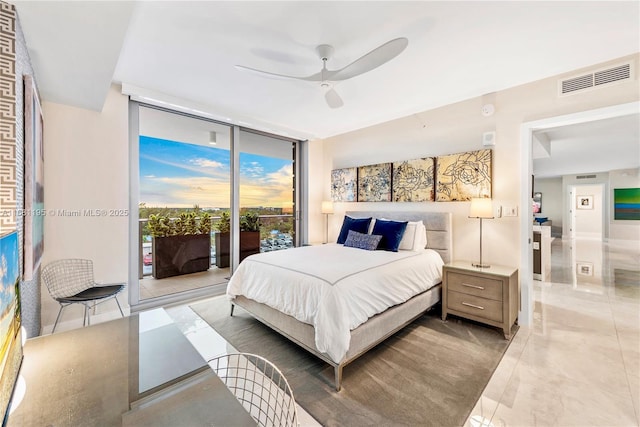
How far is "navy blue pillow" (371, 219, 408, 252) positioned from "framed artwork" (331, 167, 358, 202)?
4.06ft

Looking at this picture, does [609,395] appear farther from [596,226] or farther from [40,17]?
[596,226]

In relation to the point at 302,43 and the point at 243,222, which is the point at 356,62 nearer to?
the point at 302,43

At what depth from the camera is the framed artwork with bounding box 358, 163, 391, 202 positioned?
421 centimetres

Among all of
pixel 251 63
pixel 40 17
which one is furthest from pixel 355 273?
pixel 40 17

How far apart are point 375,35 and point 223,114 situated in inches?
95.0

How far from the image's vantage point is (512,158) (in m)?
3.05

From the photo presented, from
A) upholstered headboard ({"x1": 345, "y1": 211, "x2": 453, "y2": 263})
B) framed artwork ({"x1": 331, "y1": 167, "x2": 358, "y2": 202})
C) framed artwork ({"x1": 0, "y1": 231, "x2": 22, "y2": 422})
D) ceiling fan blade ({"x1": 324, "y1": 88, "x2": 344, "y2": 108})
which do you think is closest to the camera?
framed artwork ({"x1": 0, "y1": 231, "x2": 22, "y2": 422})

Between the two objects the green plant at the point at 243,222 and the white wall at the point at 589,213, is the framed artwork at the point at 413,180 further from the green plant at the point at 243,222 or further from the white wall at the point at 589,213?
the white wall at the point at 589,213

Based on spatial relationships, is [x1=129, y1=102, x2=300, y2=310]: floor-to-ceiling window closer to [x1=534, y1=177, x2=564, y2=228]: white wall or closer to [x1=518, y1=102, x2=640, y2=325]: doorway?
[x1=518, y1=102, x2=640, y2=325]: doorway

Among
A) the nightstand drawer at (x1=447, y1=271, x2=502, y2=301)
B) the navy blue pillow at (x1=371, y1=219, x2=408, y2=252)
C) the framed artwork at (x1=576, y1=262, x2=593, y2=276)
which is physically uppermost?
the navy blue pillow at (x1=371, y1=219, x2=408, y2=252)

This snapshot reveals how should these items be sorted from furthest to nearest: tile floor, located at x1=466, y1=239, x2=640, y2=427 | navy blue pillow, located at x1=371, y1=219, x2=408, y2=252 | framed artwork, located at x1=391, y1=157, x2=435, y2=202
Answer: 1. framed artwork, located at x1=391, y1=157, x2=435, y2=202
2. navy blue pillow, located at x1=371, y1=219, x2=408, y2=252
3. tile floor, located at x1=466, y1=239, x2=640, y2=427

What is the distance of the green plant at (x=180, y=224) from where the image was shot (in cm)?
377

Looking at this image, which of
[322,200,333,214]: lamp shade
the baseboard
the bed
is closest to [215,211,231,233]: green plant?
the bed

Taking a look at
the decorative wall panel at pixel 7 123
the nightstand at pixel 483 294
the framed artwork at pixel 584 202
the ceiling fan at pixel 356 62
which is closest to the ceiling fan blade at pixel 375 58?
the ceiling fan at pixel 356 62
